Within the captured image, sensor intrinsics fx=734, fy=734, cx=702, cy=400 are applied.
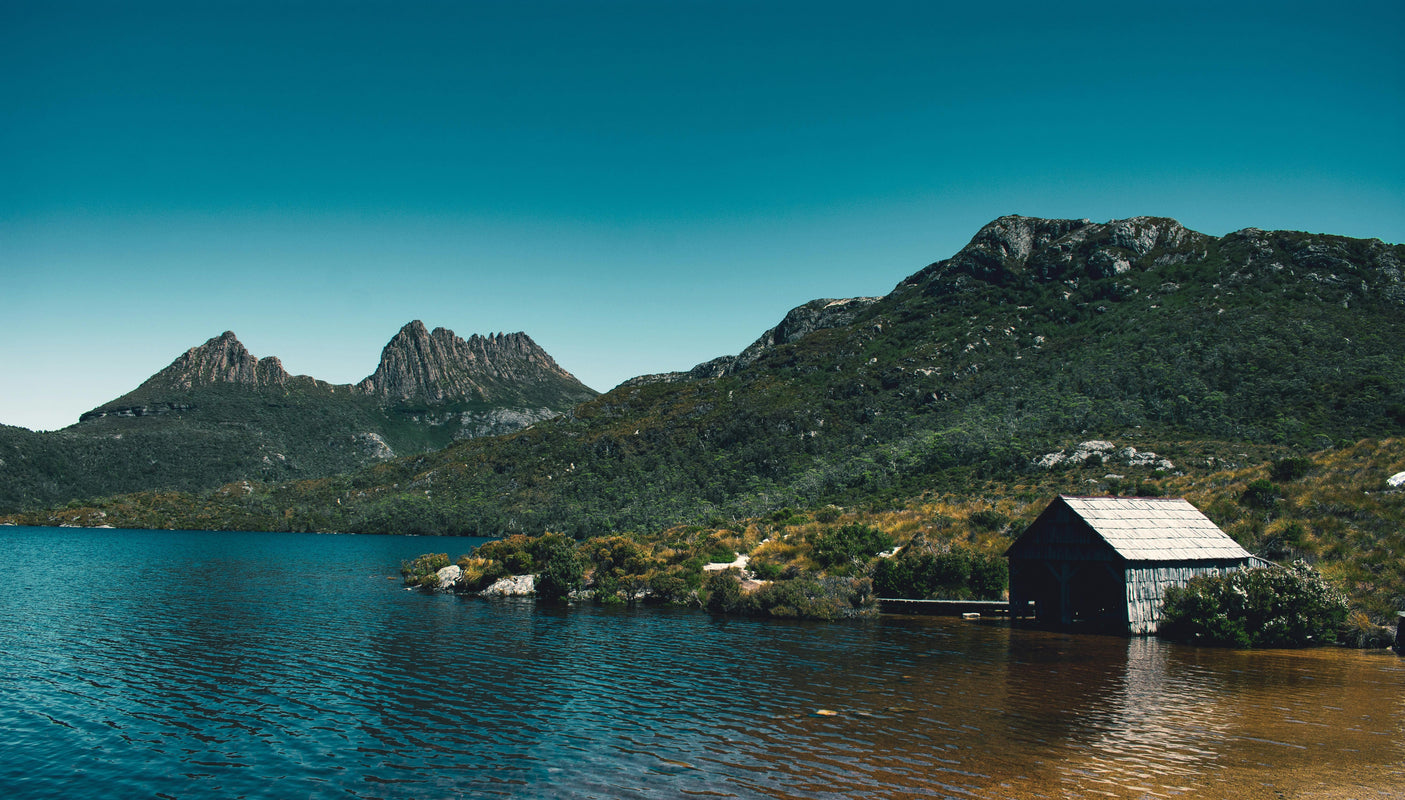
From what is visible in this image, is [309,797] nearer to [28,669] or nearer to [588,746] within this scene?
[588,746]

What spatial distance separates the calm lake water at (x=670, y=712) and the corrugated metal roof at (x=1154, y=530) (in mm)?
4999

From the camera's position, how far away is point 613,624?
Answer: 42469 millimetres

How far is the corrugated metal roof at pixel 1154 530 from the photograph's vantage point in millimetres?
37469

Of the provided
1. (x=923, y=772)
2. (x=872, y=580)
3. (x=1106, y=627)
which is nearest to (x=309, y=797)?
(x=923, y=772)

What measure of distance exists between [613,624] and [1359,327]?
114 m

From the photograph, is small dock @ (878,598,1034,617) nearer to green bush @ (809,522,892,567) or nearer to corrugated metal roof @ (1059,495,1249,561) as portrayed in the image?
green bush @ (809,522,892,567)

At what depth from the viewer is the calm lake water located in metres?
17.0

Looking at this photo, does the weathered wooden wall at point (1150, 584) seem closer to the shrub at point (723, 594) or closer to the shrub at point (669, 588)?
the shrub at point (723, 594)

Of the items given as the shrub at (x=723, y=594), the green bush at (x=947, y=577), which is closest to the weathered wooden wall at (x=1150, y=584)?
the green bush at (x=947, y=577)

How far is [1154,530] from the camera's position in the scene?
39094 mm

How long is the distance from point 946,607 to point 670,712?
98.7 ft

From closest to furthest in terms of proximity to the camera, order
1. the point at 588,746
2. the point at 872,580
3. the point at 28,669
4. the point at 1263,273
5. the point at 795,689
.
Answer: the point at 588,746 < the point at 795,689 < the point at 28,669 < the point at 872,580 < the point at 1263,273

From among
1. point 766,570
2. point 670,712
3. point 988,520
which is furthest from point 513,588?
point 988,520

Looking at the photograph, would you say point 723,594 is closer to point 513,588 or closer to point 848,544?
point 848,544
